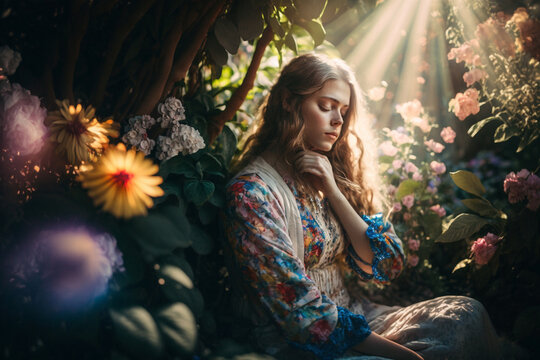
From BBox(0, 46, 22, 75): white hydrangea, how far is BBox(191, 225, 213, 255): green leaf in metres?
0.74

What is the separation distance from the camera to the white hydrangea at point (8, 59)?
0.97 meters

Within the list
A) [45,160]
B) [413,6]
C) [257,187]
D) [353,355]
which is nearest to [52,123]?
[45,160]

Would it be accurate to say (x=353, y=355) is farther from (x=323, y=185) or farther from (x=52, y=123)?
(x=52, y=123)

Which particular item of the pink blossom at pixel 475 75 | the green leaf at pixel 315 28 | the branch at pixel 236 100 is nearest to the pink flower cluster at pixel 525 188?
the pink blossom at pixel 475 75

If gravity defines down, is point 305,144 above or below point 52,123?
below

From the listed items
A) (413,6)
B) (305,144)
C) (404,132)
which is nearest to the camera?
(305,144)

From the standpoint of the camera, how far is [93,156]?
3.45ft

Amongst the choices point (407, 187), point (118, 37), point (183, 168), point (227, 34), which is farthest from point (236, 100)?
point (407, 187)

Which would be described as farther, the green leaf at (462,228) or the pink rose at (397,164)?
the pink rose at (397,164)

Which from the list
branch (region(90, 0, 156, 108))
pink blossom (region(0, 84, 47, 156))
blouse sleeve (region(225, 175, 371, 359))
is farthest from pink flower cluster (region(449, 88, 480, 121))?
pink blossom (region(0, 84, 47, 156))

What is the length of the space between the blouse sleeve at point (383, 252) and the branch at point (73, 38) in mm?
1274

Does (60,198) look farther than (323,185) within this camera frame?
No

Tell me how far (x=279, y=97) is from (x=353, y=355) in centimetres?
114

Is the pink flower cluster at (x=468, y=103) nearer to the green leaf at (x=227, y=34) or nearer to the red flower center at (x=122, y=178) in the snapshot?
the green leaf at (x=227, y=34)
